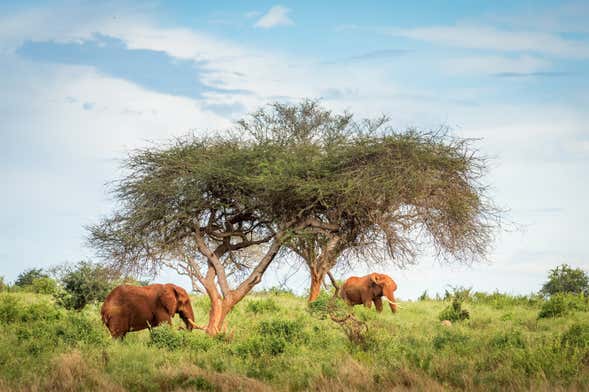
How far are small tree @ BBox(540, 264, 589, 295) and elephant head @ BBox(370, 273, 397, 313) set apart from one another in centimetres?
1802

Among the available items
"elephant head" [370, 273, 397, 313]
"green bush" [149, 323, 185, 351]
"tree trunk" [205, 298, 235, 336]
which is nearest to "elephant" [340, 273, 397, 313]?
"elephant head" [370, 273, 397, 313]

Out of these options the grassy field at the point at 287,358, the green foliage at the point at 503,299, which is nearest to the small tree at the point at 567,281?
the green foliage at the point at 503,299

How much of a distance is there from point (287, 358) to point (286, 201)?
614 centimetres

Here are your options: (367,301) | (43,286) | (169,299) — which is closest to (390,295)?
(367,301)

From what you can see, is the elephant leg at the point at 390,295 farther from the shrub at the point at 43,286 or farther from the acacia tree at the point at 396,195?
the shrub at the point at 43,286

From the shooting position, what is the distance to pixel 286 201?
19.8 m

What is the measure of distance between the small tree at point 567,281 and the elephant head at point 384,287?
18020mm

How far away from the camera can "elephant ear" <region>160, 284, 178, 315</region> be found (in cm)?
1844

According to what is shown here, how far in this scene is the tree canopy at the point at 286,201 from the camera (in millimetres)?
19031

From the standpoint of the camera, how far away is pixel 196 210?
20.2 m

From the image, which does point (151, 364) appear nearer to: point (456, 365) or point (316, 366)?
point (316, 366)

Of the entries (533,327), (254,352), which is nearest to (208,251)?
(254,352)

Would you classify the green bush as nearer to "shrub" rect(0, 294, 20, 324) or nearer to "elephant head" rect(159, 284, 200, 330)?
"elephant head" rect(159, 284, 200, 330)

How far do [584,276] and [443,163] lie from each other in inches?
965
